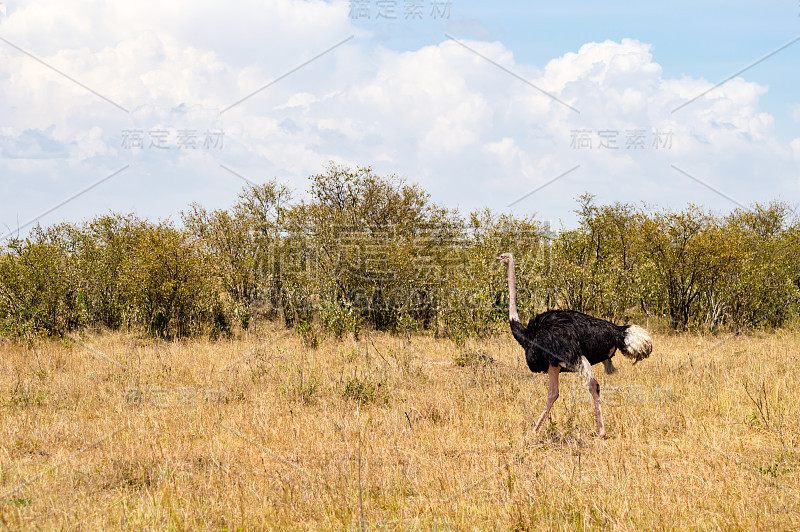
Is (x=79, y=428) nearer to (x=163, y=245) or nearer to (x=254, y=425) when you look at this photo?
(x=254, y=425)

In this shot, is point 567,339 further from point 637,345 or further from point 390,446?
point 390,446

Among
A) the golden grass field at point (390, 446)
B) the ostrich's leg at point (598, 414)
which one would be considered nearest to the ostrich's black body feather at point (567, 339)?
the ostrich's leg at point (598, 414)

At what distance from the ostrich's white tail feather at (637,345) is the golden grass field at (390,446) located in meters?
0.82

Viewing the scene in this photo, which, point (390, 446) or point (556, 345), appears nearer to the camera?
point (390, 446)

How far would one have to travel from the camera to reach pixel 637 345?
7.30 meters

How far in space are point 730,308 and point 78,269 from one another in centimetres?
→ 1905

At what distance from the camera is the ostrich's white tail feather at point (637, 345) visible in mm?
7289

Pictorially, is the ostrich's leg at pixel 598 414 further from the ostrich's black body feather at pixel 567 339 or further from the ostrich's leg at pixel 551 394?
the ostrich's leg at pixel 551 394

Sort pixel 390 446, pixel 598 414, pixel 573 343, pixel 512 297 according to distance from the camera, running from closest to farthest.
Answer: pixel 390 446
pixel 598 414
pixel 573 343
pixel 512 297

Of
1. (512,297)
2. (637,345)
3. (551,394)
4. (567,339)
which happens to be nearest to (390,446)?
(551,394)

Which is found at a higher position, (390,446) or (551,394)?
(551,394)

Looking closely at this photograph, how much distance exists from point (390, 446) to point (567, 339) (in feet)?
8.67

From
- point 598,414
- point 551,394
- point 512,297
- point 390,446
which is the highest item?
point 512,297

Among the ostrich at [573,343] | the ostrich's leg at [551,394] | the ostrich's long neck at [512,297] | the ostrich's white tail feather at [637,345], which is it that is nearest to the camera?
the ostrich's leg at [551,394]
